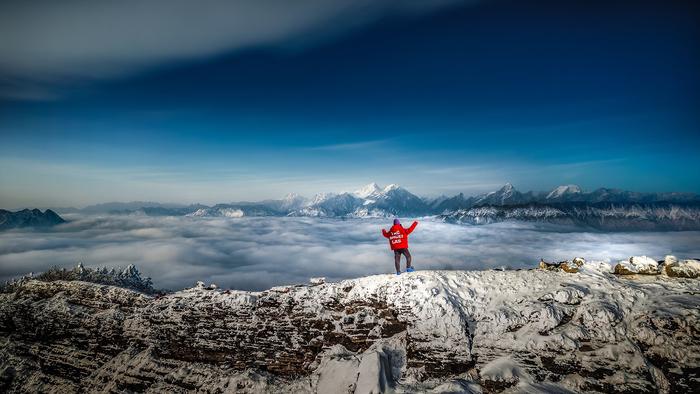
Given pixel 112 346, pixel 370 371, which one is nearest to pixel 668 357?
pixel 370 371

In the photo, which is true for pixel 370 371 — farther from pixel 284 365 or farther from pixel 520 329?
pixel 520 329

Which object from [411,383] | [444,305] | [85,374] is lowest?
[85,374]

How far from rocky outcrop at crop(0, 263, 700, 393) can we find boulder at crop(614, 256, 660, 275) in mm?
867

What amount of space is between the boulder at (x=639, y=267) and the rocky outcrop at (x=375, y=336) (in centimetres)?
87

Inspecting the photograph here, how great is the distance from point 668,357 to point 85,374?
2304cm

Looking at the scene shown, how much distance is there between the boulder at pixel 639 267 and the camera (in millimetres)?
15160

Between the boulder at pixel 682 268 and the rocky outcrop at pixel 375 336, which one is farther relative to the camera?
the boulder at pixel 682 268

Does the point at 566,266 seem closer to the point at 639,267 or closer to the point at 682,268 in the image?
the point at 639,267

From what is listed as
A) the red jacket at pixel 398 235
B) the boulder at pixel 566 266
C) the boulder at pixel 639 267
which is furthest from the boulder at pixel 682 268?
the red jacket at pixel 398 235

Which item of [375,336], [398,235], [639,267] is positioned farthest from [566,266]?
[375,336]

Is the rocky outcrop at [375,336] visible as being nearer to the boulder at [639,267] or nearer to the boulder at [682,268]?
the boulder at [682,268]

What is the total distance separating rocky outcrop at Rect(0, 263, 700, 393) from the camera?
36.1ft

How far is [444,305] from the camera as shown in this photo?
14141mm

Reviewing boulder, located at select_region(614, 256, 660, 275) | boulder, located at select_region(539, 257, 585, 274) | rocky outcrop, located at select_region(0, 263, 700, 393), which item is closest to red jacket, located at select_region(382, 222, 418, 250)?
rocky outcrop, located at select_region(0, 263, 700, 393)
